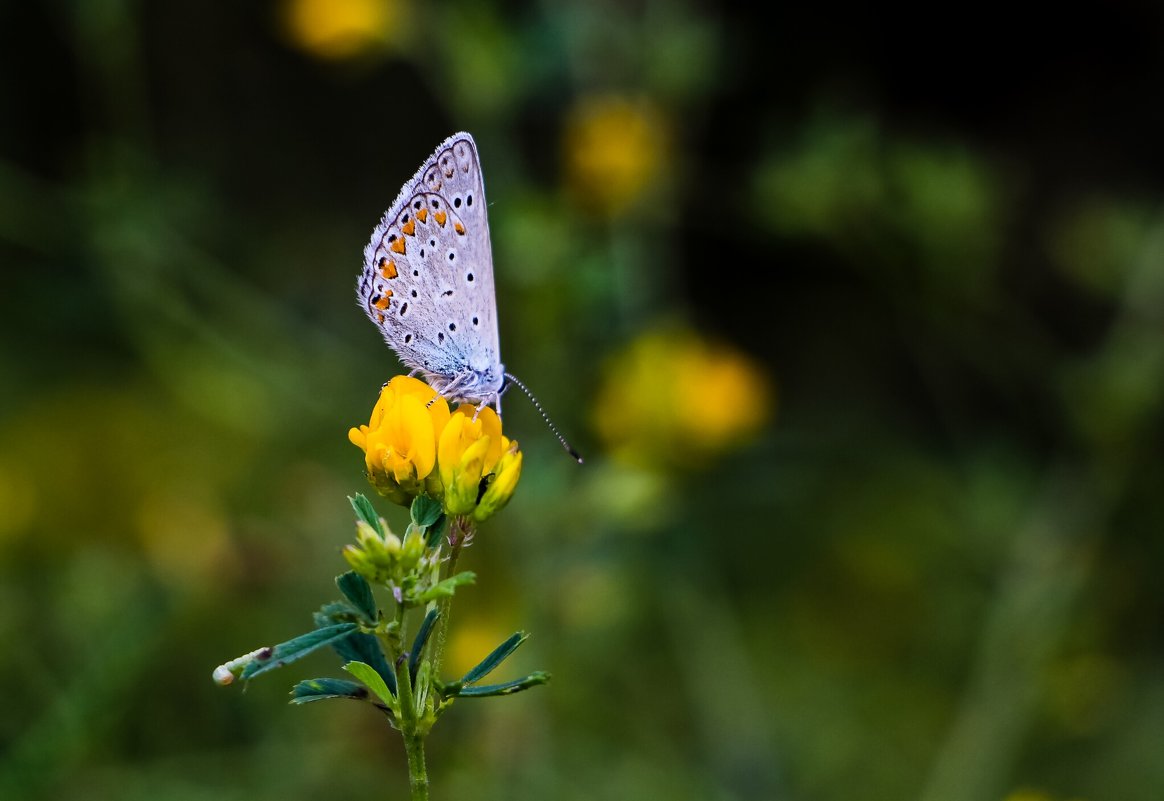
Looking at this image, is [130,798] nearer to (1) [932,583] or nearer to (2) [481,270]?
(2) [481,270]

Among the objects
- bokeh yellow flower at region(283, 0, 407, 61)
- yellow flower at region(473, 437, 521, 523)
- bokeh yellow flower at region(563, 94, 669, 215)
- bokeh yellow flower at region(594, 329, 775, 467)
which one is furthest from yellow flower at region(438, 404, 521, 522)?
bokeh yellow flower at region(283, 0, 407, 61)

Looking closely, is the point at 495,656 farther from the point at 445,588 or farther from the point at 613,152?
the point at 613,152

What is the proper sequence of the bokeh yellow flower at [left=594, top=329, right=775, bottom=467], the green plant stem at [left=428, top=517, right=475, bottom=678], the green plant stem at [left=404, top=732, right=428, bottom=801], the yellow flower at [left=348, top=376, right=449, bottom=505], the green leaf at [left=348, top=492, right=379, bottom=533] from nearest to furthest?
the green plant stem at [left=404, top=732, right=428, bottom=801] → the green plant stem at [left=428, top=517, right=475, bottom=678] → the green leaf at [left=348, top=492, right=379, bottom=533] → the yellow flower at [left=348, top=376, right=449, bottom=505] → the bokeh yellow flower at [left=594, top=329, right=775, bottom=467]

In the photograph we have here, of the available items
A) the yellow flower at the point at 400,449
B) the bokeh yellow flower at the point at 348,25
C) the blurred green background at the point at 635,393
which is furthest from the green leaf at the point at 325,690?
the bokeh yellow flower at the point at 348,25

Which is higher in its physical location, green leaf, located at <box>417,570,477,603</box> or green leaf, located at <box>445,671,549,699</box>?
green leaf, located at <box>417,570,477,603</box>

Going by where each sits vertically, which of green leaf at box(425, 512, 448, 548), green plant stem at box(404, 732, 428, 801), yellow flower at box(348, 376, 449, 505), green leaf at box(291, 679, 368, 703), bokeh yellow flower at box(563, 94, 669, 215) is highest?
bokeh yellow flower at box(563, 94, 669, 215)

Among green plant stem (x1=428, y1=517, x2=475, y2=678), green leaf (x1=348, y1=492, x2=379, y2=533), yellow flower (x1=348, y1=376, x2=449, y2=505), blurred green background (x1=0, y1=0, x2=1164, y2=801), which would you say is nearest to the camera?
green plant stem (x1=428, y1=517, x2=475, y2=678)

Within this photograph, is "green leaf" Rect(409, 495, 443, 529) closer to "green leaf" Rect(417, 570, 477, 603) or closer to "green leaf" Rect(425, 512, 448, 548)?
"green leaf" Rect(425, 512, 448, 548)
